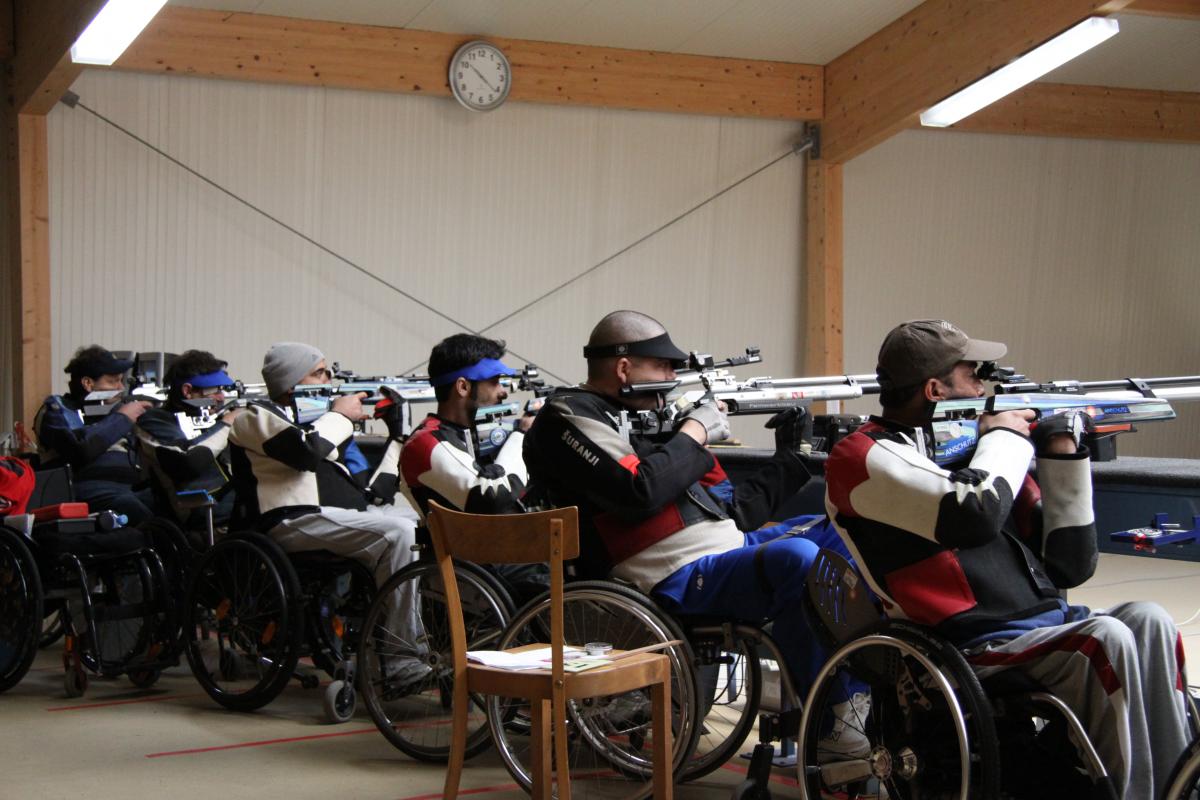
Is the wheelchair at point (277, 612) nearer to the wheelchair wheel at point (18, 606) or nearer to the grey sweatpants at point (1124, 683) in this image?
the wheelchair wheel at point (18, 606)

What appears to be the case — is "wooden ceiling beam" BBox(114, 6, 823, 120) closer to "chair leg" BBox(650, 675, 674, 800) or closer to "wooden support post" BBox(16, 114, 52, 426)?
"wooden support post" BBox(16, 114, 52, 426)

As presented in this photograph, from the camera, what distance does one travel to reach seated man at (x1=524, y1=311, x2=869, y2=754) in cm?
309

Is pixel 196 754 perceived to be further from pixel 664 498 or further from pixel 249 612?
pixel 664 498

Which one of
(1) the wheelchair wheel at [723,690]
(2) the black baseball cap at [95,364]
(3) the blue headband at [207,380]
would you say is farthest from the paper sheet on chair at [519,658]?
(2) the black baseball cap at [95,364]

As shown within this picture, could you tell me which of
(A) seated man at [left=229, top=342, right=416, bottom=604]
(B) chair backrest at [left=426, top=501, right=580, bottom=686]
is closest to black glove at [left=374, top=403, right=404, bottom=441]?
(A) seated man at [left=229, top=342, right=416, bottom=604]

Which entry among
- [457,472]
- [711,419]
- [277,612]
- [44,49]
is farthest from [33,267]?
[711,419]

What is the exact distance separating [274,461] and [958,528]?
2680mm

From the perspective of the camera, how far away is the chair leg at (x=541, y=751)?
2.66 metres

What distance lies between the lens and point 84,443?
19.0 ft

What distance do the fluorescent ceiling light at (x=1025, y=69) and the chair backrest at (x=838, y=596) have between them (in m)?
5.18

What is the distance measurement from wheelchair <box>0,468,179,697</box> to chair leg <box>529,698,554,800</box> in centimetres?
238

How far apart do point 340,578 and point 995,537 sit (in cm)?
279

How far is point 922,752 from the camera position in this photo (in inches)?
97.7

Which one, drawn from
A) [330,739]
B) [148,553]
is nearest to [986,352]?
[330,739]
